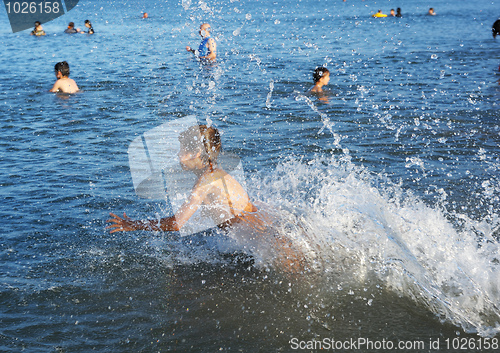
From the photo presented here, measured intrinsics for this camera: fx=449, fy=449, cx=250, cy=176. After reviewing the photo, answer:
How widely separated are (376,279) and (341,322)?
733 mm

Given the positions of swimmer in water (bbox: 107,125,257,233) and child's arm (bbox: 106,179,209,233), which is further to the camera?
swimmer in water (bbox: 107,125,257,233)

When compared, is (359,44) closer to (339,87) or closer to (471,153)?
(339,87)

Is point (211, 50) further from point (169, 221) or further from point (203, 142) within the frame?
point (169, 221)

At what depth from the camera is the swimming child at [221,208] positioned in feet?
14.4

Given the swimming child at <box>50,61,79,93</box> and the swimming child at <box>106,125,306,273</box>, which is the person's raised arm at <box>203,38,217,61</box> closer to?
the swimming child at <box>50,61,79,93</box>

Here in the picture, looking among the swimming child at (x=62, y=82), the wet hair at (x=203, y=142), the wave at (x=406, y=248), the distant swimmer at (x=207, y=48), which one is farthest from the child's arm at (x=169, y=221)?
the distant swimmer at (x=207, y=48)

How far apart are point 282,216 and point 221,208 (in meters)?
0.73

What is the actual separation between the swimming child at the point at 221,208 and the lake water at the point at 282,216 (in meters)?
0.18


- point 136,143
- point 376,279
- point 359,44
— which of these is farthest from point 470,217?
point 359,44

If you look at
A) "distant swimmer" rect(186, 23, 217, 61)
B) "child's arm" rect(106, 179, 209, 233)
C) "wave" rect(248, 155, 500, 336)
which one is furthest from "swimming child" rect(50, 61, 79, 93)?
"child's arm" rect(106, 179, 209, 233)

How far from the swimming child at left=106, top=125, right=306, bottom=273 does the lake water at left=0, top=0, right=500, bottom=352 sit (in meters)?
0.18

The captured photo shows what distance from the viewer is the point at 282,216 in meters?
4.89

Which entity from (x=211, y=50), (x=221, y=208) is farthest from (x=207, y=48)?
(x=221, y=208)

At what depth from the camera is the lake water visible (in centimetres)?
372
